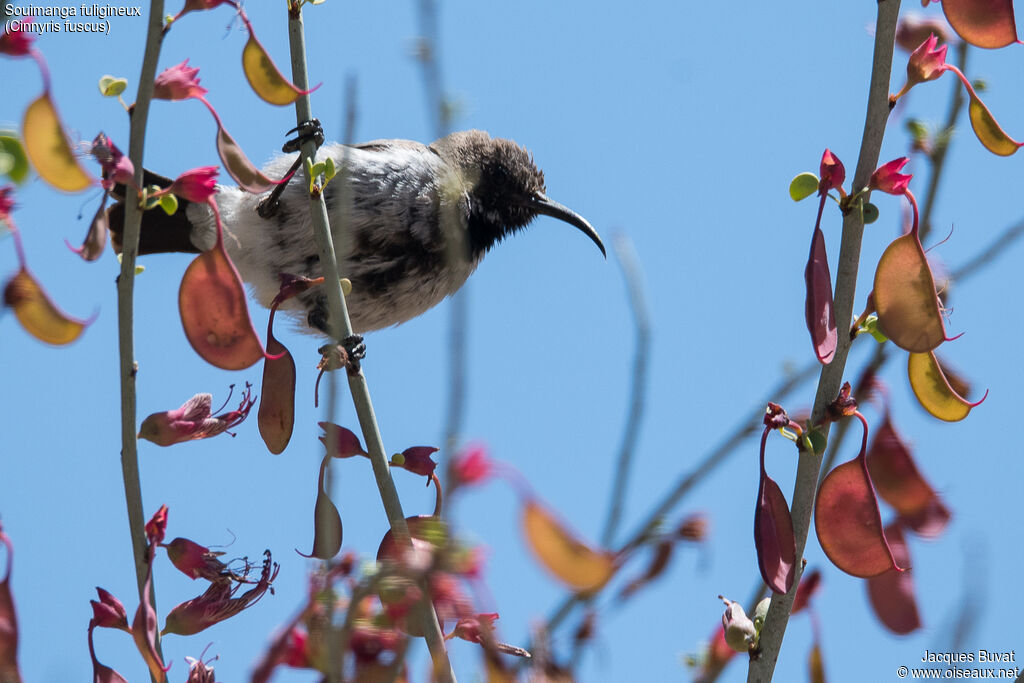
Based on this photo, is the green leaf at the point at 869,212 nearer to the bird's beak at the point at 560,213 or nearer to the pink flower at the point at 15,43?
the pink flower at the point at 15,43

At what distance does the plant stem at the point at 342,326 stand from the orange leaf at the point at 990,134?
1.17 metres

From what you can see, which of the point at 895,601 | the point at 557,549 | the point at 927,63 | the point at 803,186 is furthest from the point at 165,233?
the point at 557,549

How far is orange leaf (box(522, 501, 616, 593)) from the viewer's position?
1.08 metres

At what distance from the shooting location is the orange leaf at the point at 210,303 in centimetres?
191

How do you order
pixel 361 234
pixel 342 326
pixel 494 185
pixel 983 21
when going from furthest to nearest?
pixel 494 185 → pixel 361 234 → pixel 342 326 → pixel 983 21

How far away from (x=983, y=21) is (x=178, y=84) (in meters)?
1.45

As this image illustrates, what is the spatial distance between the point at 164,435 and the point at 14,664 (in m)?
0.53

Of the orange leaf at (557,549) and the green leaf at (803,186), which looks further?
the green leaf at (803,186)

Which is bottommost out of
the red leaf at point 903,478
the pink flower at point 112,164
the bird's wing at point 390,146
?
the red leaf at point 903,478

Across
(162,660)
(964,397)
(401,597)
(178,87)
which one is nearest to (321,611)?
(401,597)

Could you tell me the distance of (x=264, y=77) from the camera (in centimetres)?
201

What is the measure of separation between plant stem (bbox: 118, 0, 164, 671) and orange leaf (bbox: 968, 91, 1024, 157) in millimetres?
1439

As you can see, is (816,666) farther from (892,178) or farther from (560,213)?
(560,213)

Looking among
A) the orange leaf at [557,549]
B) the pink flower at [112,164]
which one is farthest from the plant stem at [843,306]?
the pink flower at [112,164]
